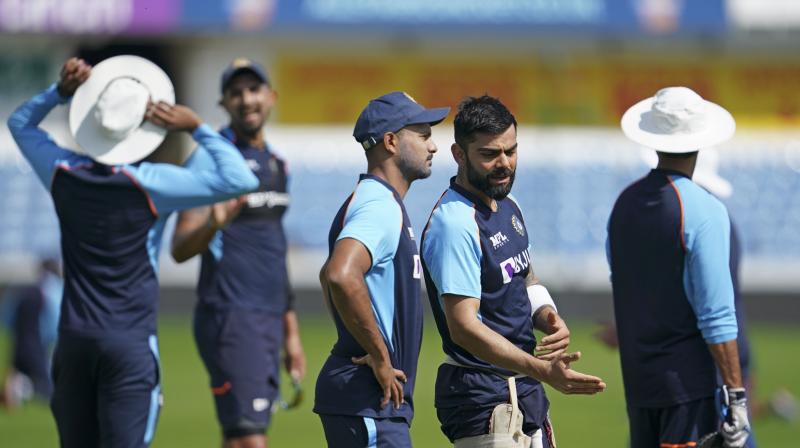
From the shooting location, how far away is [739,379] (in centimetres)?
629

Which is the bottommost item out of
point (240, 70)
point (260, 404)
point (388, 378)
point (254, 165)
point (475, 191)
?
point (260, 404)

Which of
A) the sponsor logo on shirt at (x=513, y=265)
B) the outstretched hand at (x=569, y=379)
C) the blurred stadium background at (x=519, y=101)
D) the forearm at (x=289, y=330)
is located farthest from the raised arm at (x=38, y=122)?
the blurred stadium background at (x=519, y=101)

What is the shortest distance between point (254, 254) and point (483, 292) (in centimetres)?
314

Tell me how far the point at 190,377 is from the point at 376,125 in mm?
11812

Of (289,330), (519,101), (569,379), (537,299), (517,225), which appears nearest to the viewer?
(569,379)

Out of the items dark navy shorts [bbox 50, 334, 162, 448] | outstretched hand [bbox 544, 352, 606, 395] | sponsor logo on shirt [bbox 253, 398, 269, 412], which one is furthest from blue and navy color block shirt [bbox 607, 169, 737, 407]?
sponsor logo on shirt [bbox 253, 398, 269, 412]

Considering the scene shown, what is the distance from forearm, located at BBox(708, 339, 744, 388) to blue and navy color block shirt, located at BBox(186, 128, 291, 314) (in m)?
3.55

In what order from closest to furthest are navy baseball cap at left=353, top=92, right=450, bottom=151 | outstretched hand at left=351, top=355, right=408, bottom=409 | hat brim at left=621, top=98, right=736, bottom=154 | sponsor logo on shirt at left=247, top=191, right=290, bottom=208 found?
1. outstretched hand at left=351, top=355, right=408, bottom=409
2. navy baseball cap at left=353, top=92, right=450, bottom=151
3. hat brim at left=621, top=98, right=736, bottom=154
4. sponsor logo on shirt at left=247, top=191, right=290, bottom=208

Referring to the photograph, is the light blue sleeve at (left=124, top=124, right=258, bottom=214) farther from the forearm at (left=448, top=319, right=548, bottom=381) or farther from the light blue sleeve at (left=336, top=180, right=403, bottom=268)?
the forearm at (left=448, top=319, right=548, bottom=381)

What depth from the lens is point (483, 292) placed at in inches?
241

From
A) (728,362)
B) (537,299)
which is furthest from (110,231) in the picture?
(728,362)

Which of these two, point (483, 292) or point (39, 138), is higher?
point (39, 138)

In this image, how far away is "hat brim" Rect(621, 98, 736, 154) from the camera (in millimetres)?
6617

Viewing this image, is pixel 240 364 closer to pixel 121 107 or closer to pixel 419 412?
pixel 121 107
